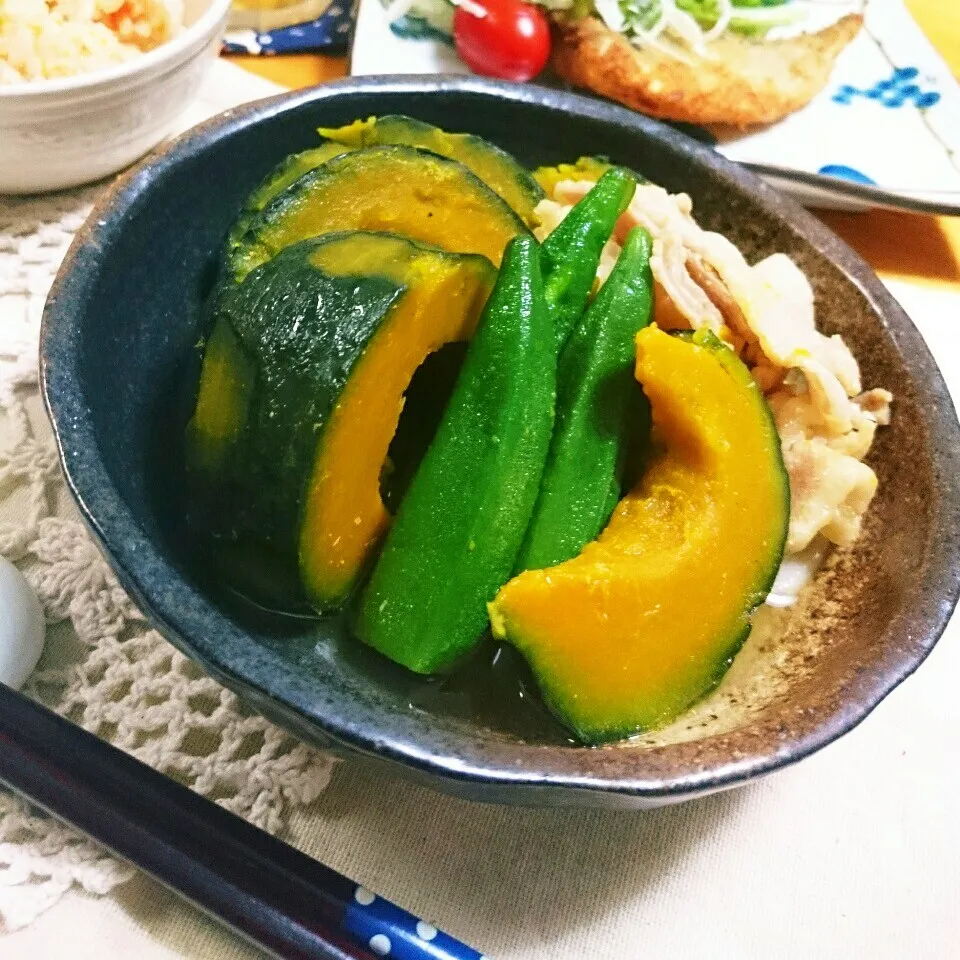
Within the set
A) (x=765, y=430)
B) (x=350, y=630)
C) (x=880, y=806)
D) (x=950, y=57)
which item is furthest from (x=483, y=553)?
(x=950, y=57)

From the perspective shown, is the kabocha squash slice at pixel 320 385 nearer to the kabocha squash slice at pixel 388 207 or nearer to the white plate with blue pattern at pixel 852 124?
the kabocha squash slice at pixel 388 207

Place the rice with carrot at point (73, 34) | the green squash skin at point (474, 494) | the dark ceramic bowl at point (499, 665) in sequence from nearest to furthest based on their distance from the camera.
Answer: the dark ceramic bowl at point (499, 665) < the green squash skin at point (474, 494) < the rice with carrot at point (73, 34)

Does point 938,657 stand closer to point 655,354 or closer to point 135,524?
point 655,354

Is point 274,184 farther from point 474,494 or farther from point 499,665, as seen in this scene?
point 499,665

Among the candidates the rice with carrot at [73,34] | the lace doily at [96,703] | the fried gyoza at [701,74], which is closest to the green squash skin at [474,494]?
the lace doily at [96,703]

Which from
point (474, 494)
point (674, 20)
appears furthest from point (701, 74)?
point (474, 494)

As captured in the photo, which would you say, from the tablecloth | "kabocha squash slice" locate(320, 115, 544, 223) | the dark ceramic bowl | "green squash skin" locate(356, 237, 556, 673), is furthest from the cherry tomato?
the tablecloth

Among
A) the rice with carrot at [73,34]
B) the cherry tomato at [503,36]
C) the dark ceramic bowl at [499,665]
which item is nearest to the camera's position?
the dark ceramic bowl at [499,665]
